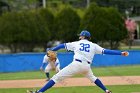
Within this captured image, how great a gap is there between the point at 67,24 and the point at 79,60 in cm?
3338

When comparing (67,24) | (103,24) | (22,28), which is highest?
(22,28)

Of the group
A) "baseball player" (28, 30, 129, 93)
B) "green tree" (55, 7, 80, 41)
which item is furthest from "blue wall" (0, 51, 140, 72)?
"green tree" (55, 7, 80, 41)

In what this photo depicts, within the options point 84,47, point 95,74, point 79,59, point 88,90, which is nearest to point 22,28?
point 95,74

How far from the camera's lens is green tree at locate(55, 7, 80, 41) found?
45625mm

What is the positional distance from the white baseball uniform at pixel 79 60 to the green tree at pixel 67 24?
32.9 m

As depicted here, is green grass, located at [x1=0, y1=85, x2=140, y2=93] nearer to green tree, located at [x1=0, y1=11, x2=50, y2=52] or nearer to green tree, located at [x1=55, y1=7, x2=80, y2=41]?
green tree, located at [x1=0, y1=11, x2=50, y2=52]

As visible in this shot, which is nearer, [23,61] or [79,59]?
[79,59]

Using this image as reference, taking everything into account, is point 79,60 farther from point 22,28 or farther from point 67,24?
point 67,24

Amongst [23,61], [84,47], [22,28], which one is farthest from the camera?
[22,28]

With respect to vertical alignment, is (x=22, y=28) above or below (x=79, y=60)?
below

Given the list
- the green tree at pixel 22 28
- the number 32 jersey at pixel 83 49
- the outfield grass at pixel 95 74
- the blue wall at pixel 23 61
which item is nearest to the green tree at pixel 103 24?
the green tree at pixel 22 28

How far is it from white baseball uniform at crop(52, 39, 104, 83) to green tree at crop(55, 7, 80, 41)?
1294 inches

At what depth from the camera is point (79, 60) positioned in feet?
40.7

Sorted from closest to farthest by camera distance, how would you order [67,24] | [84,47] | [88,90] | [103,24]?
[84,47] < [88,90] < [103,24] < [67,24]
